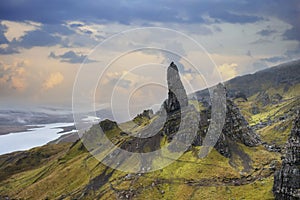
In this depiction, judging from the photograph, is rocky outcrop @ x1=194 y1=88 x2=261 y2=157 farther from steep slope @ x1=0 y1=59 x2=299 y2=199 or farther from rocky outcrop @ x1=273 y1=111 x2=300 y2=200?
rocky outcrop @ x1=273 y1=111 x2=300 y2=200

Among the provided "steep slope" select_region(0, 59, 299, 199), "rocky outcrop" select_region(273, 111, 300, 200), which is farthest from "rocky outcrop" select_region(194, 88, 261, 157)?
"rocky outcrop" select_region(273, 111, 300, 200)

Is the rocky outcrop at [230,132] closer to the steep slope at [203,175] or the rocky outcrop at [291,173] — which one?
the steep slope at [203,175]

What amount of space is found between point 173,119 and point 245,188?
64.3 metres

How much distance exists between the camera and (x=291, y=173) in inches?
4838

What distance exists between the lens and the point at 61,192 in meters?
199

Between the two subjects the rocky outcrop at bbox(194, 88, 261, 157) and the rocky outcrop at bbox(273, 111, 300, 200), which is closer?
the rocky outcrop at bbox(273, 111, 300, 200)

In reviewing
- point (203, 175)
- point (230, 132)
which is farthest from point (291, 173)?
point (230, 132)

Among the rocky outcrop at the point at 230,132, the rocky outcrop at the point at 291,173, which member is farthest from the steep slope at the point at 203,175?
the rocky outcrop at the point at 291,173

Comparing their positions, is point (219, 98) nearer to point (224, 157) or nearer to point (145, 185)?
point (224, 157)

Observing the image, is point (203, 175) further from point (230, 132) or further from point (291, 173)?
point (291, 173)

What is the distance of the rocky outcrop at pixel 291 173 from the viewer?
12131 cm

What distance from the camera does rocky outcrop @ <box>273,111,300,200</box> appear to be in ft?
398

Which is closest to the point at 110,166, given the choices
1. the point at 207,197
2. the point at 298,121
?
the point at 207,197

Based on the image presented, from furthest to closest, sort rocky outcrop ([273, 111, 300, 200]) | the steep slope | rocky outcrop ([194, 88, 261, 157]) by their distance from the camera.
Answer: rocky outcrop ([194, 88, 261, 157]) < the steep slope < rocky outcrop ([273, 111, 300, 200])
